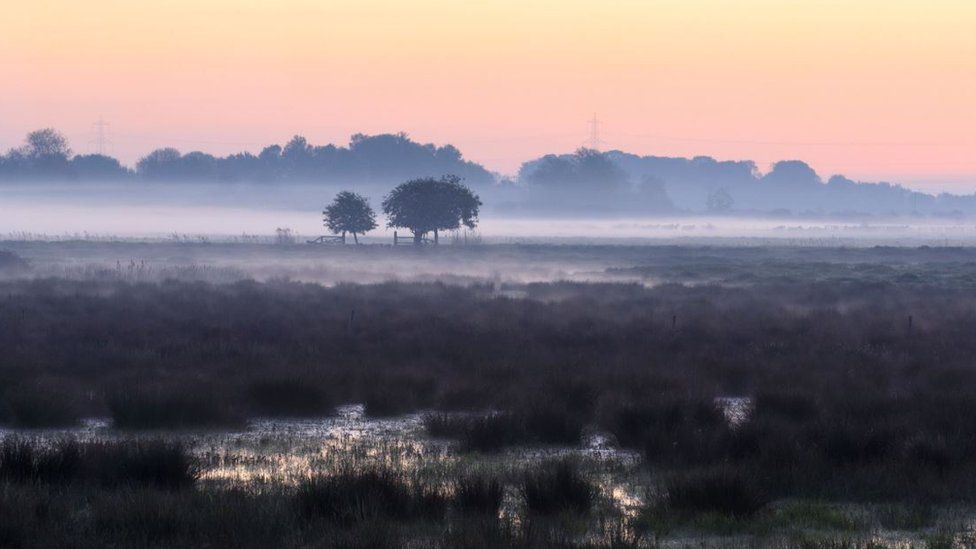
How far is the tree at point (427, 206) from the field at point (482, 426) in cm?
5731

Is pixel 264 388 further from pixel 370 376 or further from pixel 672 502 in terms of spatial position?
pixel 672 502

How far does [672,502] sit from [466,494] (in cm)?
187

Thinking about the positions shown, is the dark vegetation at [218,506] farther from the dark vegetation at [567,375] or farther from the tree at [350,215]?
the tree at [350,215]

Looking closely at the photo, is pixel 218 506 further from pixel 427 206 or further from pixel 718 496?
pixel 427 206

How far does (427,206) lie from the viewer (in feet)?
302

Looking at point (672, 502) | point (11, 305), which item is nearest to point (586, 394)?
point (672, 502)

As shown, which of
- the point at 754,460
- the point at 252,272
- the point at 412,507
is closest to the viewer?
the point at 412,507

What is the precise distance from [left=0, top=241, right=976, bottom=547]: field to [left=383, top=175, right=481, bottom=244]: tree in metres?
57.3

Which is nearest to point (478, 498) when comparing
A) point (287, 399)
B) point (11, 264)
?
point (287, 399)

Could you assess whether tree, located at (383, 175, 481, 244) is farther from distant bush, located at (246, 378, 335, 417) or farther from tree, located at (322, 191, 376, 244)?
distant bush, located at (246, 378, 335, 417)

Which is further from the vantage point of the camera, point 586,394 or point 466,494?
point 586,394

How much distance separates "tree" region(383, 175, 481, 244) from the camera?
301 ft

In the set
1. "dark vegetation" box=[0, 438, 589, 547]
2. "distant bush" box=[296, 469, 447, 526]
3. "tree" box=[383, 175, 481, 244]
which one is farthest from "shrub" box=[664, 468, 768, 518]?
"tree" box=[383, 175, 481, 244]

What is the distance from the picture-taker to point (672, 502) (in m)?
10.6
